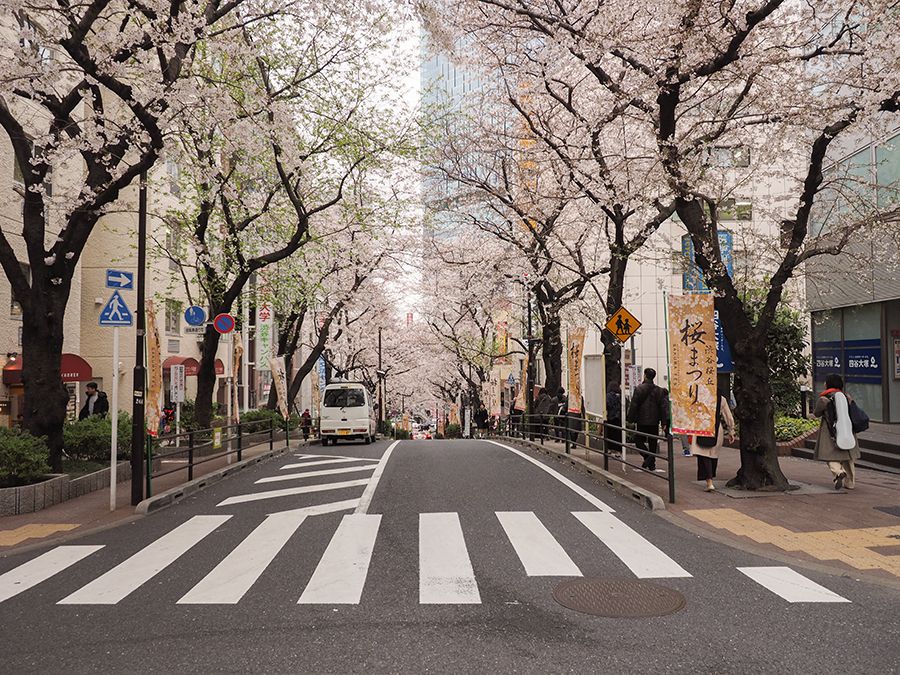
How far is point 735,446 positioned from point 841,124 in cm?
1094

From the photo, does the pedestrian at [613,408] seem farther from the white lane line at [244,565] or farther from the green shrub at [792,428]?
the white lane line at [244,565]

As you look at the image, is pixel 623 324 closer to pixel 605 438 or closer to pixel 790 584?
pixel 605 438

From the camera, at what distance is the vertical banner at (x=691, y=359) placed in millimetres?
11023

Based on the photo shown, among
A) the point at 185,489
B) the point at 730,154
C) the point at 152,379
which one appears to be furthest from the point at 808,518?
the point at 152,379

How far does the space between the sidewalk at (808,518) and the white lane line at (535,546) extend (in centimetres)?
195

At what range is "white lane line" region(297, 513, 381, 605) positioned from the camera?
579 centimetres

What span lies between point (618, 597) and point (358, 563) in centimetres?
266

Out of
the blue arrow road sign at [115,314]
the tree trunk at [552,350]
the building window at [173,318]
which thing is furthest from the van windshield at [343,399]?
the blue arrow road sign at [115,314]

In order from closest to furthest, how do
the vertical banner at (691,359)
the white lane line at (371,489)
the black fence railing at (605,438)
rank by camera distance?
the white lane line at (371,489) < the black fence railing at (605,438) < the vertical banner at (691,359)

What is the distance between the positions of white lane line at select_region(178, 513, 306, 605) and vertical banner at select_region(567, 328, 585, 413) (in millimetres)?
11231

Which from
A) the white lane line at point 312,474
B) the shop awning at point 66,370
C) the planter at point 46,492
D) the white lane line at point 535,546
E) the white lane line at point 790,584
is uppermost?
the shop awning at point 66,370

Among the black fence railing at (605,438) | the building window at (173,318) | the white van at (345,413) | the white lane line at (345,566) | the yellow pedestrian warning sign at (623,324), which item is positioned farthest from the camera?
the building window at (173,318)

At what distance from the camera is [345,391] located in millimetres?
24938

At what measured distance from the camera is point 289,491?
11914mm
